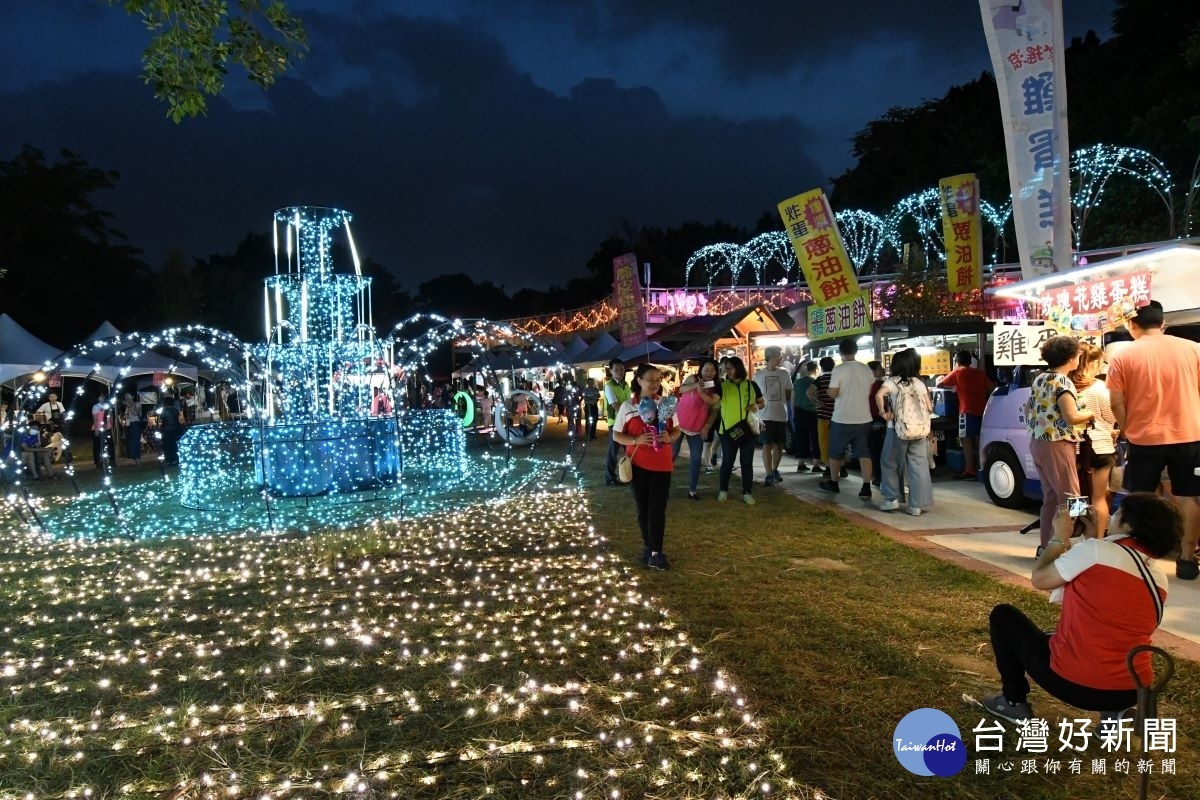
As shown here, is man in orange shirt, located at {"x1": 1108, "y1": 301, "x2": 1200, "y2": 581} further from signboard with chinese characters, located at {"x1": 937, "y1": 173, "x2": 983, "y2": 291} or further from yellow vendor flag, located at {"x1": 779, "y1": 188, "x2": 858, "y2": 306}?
signboard with chinese characters, located at {"x1": 937, "y1": 173, "x2": 983, "y2": 291}

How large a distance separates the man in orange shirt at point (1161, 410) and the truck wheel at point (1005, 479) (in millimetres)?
2403

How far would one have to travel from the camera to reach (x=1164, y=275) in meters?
6.35

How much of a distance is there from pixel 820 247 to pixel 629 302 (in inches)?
244

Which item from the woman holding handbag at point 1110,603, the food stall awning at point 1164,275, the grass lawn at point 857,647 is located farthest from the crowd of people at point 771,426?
the woman holding handbag at point 1110,603

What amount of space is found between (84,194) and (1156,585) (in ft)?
130

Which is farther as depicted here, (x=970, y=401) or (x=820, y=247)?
(x=820, y=247)

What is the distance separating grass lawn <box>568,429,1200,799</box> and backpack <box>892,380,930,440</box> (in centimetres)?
103

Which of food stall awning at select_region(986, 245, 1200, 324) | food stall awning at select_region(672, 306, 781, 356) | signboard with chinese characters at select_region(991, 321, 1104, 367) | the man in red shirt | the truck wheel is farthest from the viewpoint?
food stall awning at select_region(672, 306, 781, 356)

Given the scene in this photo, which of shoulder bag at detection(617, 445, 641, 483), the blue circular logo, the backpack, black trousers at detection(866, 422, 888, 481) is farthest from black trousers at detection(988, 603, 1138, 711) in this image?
black trousers at detection(866, 422, 888, 481)

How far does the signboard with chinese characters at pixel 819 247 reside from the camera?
1210 cm

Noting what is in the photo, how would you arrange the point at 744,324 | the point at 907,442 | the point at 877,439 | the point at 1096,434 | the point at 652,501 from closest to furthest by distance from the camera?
the point at 1096,434 < the point at 652,501 < the point at 907,442 < the point at 877,439 < the point at 744,324

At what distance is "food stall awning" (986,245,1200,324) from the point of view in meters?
5.95

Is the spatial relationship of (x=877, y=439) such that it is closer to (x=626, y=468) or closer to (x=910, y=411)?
(x=910, y=411)

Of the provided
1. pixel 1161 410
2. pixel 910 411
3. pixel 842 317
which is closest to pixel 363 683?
pixel 1161 410
